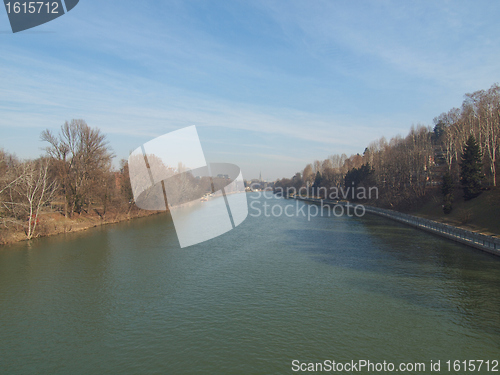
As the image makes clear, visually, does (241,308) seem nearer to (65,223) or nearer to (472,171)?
(65,223)

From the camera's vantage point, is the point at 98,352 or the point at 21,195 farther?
the point at 21,195

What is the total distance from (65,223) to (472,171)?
147 ft

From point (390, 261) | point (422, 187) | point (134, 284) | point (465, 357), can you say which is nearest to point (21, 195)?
point (134, 284)

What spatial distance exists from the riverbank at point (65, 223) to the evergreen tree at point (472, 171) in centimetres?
4302

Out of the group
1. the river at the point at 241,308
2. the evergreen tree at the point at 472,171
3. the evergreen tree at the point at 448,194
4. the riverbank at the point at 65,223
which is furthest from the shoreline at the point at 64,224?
the evergreen tree at the point at 472,171

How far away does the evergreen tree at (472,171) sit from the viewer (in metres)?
31.5

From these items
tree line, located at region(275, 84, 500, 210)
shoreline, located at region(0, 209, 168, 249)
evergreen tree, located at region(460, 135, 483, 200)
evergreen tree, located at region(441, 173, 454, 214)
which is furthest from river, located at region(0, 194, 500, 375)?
tree line, located at region(275, 84, 500, 210)

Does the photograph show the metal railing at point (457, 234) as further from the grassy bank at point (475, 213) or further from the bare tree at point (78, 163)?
the bare tree at point (78, 163)

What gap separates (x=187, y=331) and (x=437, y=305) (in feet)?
33.9

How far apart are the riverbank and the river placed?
4.57 meters

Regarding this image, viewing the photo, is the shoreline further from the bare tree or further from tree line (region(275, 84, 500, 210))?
tree line (region(275, 84, 500, 210))

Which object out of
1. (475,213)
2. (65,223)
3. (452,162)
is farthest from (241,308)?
(452,162)

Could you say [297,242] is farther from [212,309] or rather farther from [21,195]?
[21,195]

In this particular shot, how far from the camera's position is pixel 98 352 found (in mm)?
9617
